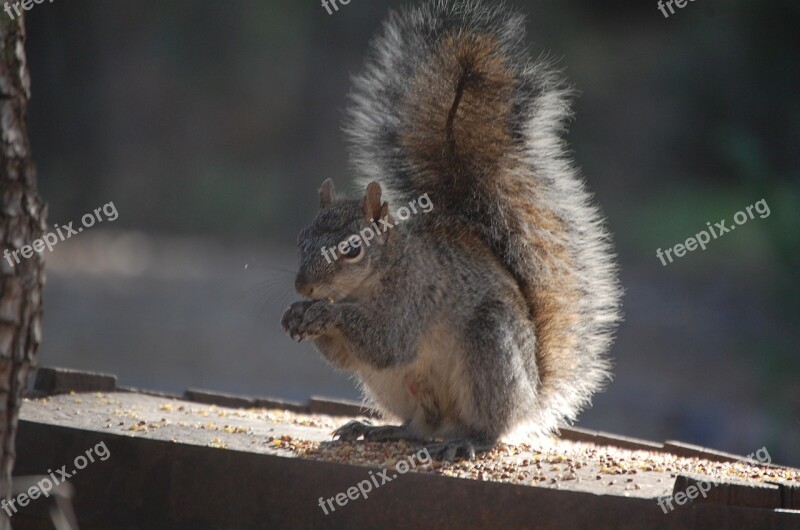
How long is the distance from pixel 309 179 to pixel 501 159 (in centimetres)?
837

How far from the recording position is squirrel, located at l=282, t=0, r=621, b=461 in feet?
8.34

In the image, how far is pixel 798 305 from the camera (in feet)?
22.5

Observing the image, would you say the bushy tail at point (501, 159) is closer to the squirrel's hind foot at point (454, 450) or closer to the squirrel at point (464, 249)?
the squirrel at point (464, 249)

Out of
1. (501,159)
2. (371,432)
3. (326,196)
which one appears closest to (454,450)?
(371,432)

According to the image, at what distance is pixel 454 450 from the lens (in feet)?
8.02

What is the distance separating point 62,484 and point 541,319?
142 centimetres

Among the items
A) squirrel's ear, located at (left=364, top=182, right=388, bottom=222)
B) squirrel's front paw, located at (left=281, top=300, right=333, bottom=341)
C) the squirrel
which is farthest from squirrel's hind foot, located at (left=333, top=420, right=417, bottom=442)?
squirrel's ear, located at (left=364, top=182, right=388, bottom=222)

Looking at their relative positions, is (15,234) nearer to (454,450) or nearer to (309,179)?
(454,450)

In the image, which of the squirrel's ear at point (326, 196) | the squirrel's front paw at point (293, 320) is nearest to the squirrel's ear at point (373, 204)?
the squirrel's ear at point (326, 196)

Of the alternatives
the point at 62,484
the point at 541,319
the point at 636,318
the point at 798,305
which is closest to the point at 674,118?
the point at 636,318

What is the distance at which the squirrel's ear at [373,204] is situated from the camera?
255 cm

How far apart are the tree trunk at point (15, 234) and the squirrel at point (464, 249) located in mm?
A: 969

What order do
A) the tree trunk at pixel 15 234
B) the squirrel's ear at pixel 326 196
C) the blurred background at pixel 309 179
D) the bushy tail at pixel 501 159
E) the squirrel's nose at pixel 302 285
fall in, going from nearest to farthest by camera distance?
the tree trunk at pixel 15 234
the squirrel's nose at pixel 302 285
the squirrel's ear at pixel 326 196
the bushy tail at pixel 501 159
the blurred background at pixel 309 179

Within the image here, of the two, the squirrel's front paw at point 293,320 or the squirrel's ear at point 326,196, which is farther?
the squirrel's ear at point 326,196
